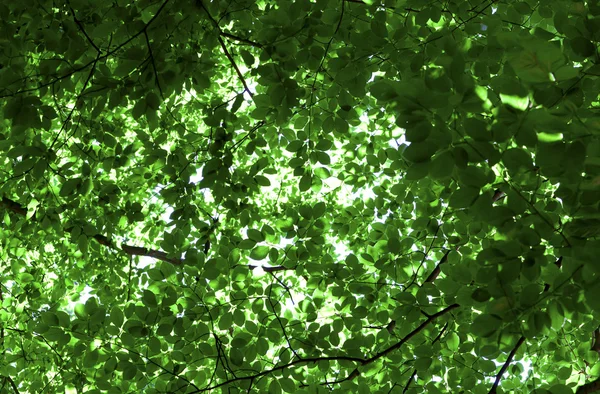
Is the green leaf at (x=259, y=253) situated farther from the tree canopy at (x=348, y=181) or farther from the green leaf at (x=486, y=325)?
the green leaf at (x=486, y=325)

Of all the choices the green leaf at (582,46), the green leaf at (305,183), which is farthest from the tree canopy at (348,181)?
the green leaf at (305,183)

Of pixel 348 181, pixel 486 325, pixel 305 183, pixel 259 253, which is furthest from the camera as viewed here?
pixel 348 181

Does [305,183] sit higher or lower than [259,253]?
higher

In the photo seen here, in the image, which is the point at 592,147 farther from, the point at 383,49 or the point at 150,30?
the point at 150,30

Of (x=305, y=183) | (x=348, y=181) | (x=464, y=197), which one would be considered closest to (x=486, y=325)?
(x=464, y=197)

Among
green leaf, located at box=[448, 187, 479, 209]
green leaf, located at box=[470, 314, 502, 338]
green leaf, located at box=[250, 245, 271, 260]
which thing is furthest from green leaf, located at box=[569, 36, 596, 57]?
green leaf, located at box=[250, 245, 271, 260]

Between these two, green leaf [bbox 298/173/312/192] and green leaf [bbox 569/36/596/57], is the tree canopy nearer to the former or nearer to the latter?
green leaf [bbox 569/36/596/57]

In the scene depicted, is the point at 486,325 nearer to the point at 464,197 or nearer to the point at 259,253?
the point at 464,197

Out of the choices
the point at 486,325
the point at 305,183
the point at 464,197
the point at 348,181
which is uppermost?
the point at 348,181

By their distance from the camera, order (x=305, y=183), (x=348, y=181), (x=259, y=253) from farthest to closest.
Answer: (x=348, y=181)
(x=305, y=183)
(x=259, y=253)

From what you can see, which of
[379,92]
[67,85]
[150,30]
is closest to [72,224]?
[67,85]

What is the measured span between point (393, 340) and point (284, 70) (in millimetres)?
1998

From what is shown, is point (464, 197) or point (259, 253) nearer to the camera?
point (464, 197)

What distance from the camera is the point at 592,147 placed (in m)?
1.34
